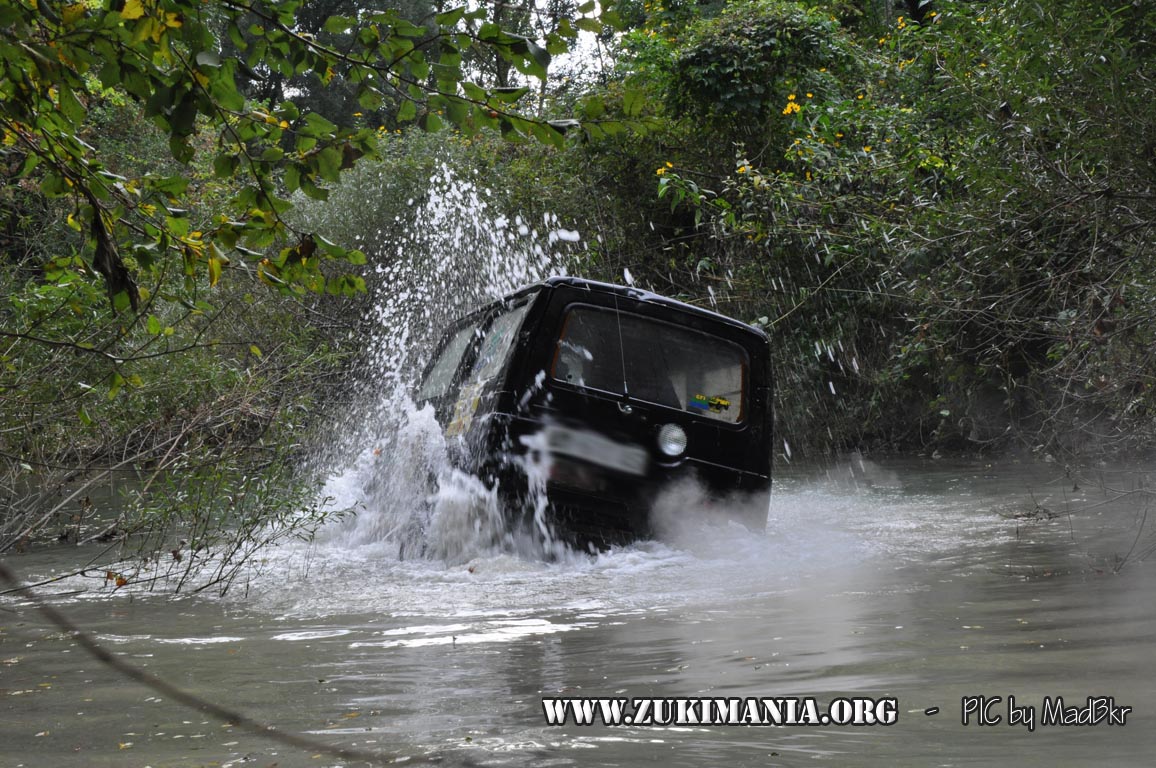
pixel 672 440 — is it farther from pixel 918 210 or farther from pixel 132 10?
pixel 918 210

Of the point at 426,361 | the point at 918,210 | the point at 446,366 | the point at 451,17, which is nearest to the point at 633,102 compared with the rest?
the point at 451,17

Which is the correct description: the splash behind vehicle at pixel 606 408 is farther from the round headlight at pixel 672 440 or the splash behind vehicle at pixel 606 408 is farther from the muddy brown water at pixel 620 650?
the muddy brown water at pixel 620 650

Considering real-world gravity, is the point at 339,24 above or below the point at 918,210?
below

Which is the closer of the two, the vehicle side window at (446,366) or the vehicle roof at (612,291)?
the vehicle roof at (612,291)

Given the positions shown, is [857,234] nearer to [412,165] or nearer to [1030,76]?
[1030,76]

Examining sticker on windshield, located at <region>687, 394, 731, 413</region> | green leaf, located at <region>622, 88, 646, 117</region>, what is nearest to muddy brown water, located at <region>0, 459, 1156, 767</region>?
sticker on windshield, located at <region>687, 394, 731, 413</region>

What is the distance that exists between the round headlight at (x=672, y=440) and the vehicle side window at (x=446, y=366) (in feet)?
5.11

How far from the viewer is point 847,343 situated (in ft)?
51.3

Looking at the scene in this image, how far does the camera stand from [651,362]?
7.32m

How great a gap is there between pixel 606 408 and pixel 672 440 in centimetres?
49

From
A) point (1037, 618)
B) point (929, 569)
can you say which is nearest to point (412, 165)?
point (929, 569)

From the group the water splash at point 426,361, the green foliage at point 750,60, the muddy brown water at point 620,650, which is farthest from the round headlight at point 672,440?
the green foliage at point 750,60

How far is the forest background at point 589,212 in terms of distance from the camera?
4.04 m

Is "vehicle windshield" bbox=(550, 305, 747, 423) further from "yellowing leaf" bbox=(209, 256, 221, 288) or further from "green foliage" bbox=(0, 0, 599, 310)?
"yellowing leaf" bbox=(209, 256, 221, 288)
